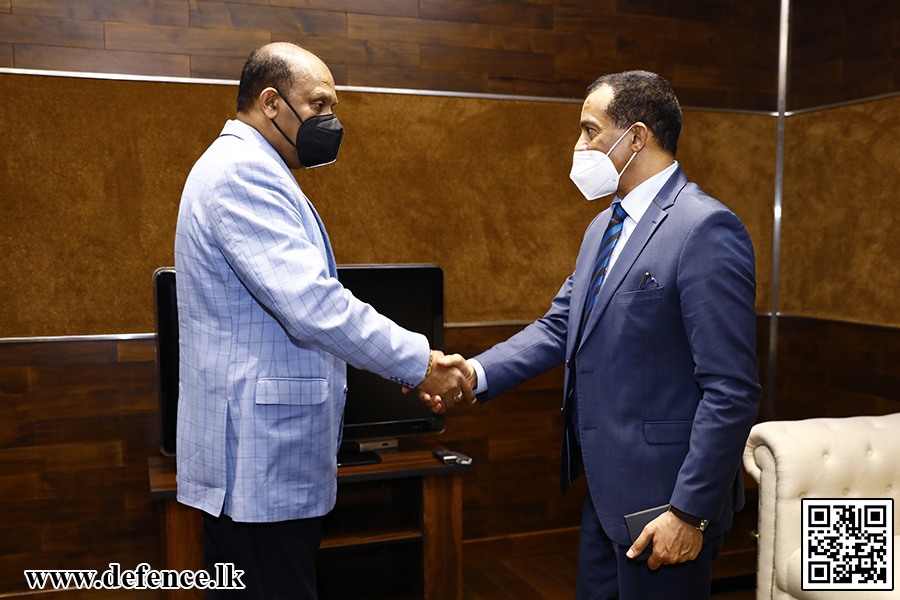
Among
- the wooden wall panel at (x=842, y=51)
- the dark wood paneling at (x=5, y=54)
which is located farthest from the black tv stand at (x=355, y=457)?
the wooden wall panel at (x=842, y=51)

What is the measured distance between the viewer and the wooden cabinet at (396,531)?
257 cm

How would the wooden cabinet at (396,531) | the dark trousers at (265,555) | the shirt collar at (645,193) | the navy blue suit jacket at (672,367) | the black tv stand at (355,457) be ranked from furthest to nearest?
the black tv stand at (355,457) < the wooden cabinet at (396,531) < the shirt collar at (645,193) < the dark trousers at (265,555) < the navy blue suit jacket at (672,367)

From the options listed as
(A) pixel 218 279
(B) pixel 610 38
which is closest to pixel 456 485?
(A) pixel 218 279

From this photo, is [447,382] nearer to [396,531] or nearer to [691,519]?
[691,519]

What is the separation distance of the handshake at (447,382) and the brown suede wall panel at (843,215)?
2199mm

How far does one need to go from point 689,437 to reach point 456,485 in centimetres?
130

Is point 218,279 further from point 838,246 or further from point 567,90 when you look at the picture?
point 838,246

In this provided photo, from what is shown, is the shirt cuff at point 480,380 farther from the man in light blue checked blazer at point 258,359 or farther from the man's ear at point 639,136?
the man's ear at point 639,136

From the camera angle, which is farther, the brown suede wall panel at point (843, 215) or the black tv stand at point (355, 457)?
the brown suede wall panel at point (843, 215)

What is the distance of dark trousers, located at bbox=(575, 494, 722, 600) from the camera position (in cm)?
157

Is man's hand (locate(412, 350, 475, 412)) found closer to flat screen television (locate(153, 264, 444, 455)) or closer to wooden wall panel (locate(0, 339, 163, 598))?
flat screen television (locate(153, 264, 444, 455))

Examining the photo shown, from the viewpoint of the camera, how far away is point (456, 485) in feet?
8.92

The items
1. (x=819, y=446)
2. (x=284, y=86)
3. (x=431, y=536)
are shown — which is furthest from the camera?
(x=431, y=536)

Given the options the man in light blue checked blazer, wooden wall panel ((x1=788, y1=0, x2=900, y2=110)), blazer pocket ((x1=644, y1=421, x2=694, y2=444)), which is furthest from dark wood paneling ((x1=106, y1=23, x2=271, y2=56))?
wooden wall panel ((x1=788, y1=0, x2=900, y2=110))
